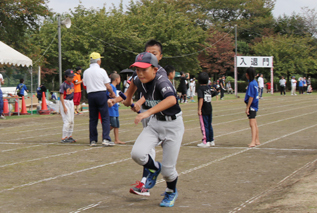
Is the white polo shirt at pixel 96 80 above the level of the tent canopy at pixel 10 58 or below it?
below

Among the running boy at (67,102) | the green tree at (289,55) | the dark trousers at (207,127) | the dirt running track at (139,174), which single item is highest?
the green tree at (289,55)

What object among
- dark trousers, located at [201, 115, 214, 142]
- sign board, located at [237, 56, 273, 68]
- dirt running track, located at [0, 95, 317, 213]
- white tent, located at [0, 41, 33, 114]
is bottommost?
dirt running track, located at [0, 95, 317, 213]

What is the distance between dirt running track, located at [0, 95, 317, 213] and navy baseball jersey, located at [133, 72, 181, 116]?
1160 millimetres

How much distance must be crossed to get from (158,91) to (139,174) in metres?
2.25

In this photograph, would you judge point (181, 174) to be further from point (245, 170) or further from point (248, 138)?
point (248, 138)

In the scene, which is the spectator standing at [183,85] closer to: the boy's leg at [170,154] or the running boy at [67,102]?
the running boy at [67,102]

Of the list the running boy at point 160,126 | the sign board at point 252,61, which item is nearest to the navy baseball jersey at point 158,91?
the running boy at point 160,126

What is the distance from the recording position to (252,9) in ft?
215

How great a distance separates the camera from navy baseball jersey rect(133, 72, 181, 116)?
482cm

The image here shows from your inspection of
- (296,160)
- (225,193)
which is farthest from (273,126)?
(225,193)

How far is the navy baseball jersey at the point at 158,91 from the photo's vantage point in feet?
15.8

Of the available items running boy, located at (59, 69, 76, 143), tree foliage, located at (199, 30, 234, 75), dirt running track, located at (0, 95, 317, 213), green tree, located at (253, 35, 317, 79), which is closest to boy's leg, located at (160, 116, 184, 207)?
dirt running track, located at (0, 95, 317, 213)

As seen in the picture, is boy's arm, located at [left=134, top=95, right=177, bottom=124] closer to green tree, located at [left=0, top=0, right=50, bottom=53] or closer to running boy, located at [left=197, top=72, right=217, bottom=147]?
running boy, located at [left=197, top=72, right=217, bottom=147]

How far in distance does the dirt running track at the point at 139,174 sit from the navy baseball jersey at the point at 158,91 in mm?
1160
